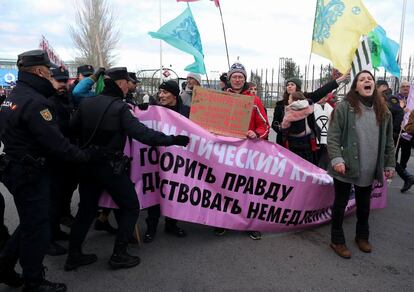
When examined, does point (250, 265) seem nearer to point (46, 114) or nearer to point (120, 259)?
point (120, 259)

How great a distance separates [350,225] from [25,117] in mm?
3943

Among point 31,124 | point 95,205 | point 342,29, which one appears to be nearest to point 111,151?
point 95,205

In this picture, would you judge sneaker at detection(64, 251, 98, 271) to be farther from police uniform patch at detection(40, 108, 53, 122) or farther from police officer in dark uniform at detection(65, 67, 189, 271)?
police uniform patch at detection(40, 108, 53, 122)

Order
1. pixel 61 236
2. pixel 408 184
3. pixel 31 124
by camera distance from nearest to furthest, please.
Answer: pixel 31 124, pixel 61 236, pixel 408 184

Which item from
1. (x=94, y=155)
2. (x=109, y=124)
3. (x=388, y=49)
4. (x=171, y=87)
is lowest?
(x=94, y=155)

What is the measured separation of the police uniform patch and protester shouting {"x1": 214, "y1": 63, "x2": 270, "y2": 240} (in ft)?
6.74

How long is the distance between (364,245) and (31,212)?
129 inches

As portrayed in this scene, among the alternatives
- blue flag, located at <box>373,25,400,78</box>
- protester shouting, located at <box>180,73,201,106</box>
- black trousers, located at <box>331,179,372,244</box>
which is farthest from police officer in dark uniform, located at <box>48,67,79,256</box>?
blue flag, located at <box>373,25,400,78</box>

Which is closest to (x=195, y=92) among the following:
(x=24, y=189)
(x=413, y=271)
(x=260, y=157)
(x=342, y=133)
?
(x=260, y=157)

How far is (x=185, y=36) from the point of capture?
491cm

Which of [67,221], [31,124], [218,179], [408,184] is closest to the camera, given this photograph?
[31,124]

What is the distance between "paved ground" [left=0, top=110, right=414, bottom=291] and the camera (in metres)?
3.11

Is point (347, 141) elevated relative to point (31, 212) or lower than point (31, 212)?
elevated

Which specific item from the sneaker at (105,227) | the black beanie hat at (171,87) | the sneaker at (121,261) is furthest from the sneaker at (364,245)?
the sneaker at (105,227)
